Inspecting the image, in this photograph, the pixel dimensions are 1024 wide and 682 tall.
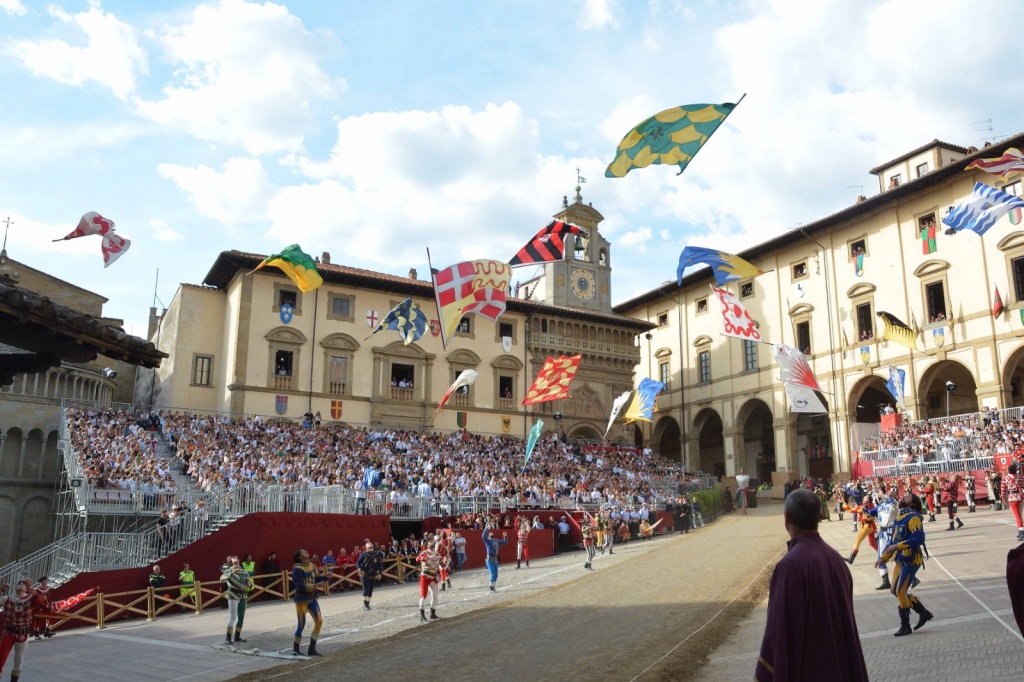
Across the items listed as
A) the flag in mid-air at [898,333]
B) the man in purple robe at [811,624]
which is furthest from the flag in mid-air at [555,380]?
the man in purple robe at [811,624]

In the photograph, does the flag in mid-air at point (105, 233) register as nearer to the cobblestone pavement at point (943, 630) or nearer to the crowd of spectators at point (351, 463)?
the crowd of spectators at point (351, 463)

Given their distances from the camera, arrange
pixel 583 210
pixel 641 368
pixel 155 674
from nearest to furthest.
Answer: pixel 155 674
pixel 583 210
pixel 641 368

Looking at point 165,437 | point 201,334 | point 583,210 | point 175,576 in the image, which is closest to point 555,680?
point 175,576

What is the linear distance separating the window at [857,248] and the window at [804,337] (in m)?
4.99

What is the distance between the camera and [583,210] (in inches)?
2192

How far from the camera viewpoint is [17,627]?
13570 mm

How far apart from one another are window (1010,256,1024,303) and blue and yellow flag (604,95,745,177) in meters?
28.8

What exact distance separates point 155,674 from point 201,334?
31.7 meters

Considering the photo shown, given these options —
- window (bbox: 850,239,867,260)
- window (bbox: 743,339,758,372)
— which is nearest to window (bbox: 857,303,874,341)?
window (bbox: 850,239,867,260)

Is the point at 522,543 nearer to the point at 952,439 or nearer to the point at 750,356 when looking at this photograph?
the point at 952,439

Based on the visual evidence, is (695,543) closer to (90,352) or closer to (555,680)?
(555,680)

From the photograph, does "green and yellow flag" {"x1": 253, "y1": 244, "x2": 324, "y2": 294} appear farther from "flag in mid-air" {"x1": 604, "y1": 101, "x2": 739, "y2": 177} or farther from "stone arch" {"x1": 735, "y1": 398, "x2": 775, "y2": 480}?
"stone arch" {"x1": 735, "y1": 398, "x2": 775, "y2": 480}

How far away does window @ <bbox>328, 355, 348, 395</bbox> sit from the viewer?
43438 mm

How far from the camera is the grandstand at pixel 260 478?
2573cm
